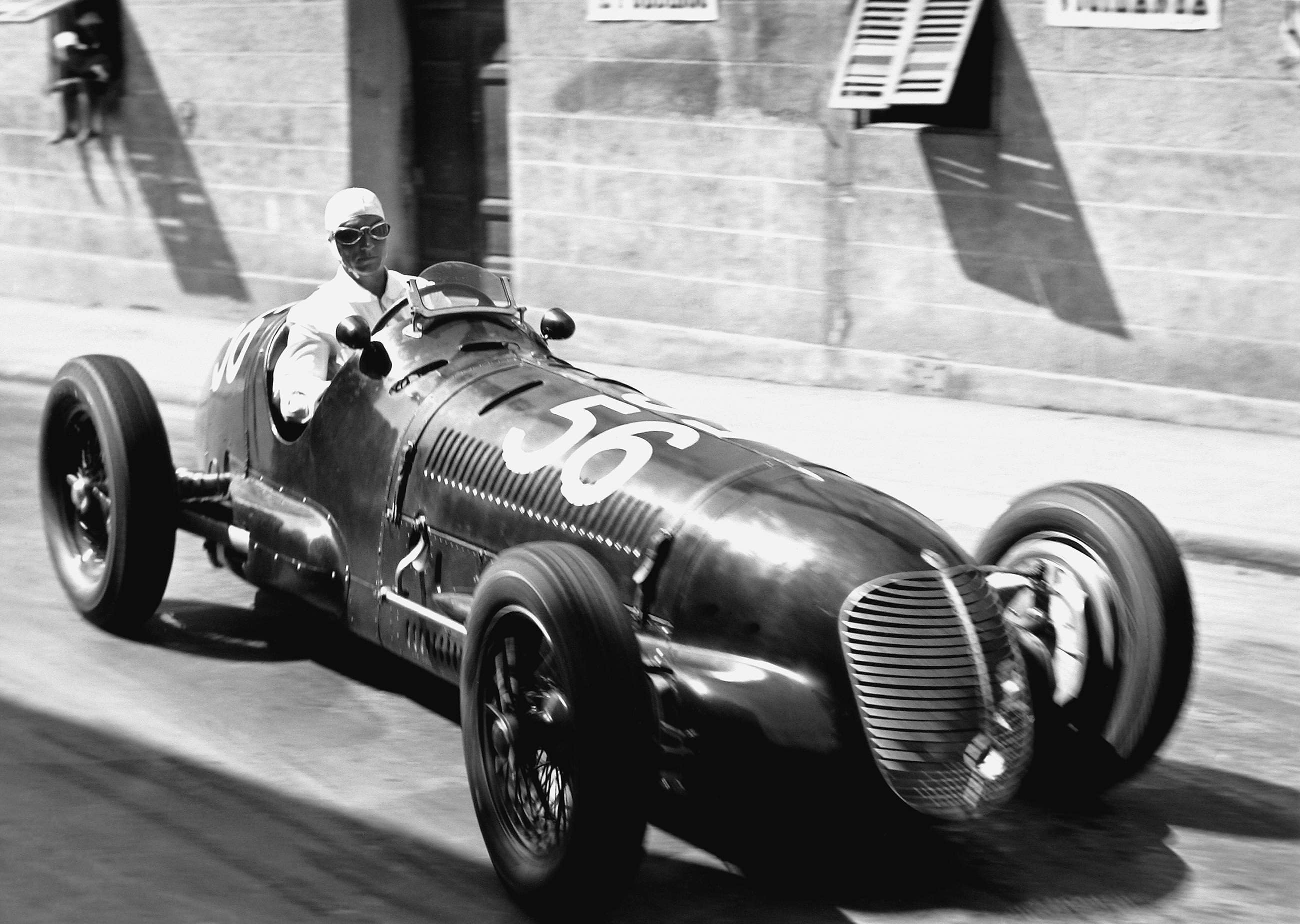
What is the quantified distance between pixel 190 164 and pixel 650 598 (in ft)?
37.1

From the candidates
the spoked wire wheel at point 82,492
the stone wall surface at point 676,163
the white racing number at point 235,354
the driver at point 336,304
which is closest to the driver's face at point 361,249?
the driver at point 336,304

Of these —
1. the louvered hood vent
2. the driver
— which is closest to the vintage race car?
the louvered hood vent

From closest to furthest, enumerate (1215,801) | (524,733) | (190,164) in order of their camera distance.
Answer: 1. (524,733)
2. (1215,801)
3. (190,164)

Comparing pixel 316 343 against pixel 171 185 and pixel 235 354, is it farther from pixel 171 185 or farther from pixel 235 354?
pixel 171 185

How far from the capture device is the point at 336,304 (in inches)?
255

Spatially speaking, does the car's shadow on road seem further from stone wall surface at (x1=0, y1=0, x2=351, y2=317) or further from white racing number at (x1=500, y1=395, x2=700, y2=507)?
stone wall surface at (x1=0, y1=0, x2=351, y2=317)

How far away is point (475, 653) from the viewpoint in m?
4.60

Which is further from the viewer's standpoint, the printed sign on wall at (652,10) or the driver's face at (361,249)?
the printed sign on wall at (652,10)

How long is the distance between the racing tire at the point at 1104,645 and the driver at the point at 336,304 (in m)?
2.50

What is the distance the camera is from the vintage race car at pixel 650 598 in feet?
14.3

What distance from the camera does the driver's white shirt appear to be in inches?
247

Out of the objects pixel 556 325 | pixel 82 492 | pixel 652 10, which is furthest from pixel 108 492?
pixel 652 10

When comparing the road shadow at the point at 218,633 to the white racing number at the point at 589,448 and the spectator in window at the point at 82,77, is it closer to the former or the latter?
the white racing number at the point at 589,448

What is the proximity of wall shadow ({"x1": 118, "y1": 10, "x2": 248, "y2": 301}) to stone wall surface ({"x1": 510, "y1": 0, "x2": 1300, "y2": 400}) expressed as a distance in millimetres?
3223
